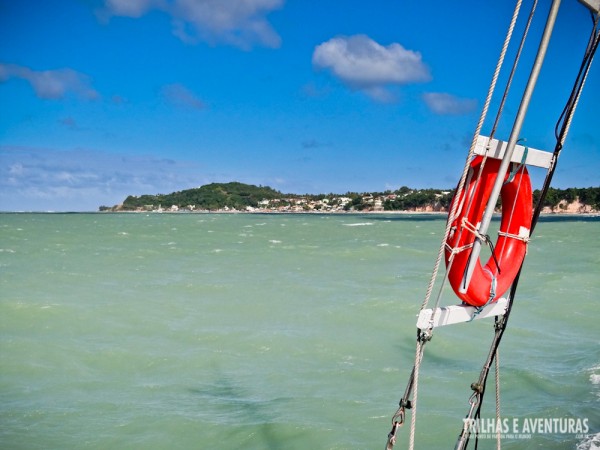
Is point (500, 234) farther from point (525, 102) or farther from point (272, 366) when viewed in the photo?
point (272, 366)

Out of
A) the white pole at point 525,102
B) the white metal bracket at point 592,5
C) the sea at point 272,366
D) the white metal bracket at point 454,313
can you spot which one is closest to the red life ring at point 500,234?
the white metal bracket at point 454,313

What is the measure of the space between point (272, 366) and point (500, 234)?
6518 mm

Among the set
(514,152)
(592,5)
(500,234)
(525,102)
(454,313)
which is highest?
(592,5)

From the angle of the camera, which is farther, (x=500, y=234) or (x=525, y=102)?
(x=500, y=234)

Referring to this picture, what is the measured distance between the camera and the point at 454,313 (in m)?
3.92

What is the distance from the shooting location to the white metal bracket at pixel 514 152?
12.2ft

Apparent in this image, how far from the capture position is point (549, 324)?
1335 centimetres

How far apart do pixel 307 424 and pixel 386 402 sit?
1404mm

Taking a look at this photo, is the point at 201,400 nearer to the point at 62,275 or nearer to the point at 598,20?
the point at 598,20

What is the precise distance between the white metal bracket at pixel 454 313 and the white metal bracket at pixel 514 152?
105 centimetres

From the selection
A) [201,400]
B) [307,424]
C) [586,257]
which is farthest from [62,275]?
[586,257]

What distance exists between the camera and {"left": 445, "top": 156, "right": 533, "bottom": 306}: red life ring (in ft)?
12.9

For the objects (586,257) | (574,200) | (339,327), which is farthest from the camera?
(574,200)

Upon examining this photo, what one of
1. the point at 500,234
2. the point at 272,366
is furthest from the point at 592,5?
the point at 272,366
